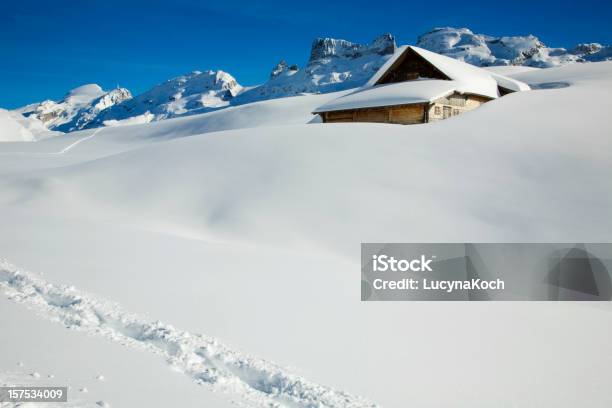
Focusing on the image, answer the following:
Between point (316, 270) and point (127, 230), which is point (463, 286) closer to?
point (316, 270)

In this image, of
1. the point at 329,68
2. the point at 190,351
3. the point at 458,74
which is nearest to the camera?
the point at 190,351

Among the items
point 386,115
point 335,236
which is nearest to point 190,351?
point 335,236

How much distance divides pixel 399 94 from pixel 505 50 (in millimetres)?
130994

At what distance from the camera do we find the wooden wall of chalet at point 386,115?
19875 millimetres

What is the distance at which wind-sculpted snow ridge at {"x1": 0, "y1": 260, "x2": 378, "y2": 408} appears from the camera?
360 centimetres

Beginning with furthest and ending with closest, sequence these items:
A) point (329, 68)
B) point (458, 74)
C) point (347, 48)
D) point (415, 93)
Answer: point (347, 48) → point (329, 68) → point (458, 74) → point (415, 93)

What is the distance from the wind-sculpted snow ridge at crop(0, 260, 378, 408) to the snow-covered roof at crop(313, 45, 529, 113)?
16.9 metres

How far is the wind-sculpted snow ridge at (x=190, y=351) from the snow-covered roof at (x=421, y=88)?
16.9m

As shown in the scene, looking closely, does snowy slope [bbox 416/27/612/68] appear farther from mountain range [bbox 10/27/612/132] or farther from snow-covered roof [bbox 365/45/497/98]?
snow-covered roof [bbox 365/45/497/98]

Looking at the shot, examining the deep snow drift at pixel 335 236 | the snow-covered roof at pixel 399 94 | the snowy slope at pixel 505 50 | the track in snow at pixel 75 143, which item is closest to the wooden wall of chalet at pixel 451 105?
the snow-covered roof at pixel 399 94

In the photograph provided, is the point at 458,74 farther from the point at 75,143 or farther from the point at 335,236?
the point at 75,143

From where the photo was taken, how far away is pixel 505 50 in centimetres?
13038

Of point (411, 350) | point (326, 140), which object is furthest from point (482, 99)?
point (411, 350)

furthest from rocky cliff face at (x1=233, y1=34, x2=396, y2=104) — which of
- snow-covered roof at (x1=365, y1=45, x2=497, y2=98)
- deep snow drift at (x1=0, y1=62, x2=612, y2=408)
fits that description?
deep snow drift at (x1=0, y1=62, x2=612, y2=408)
